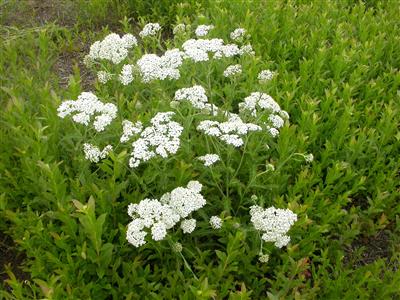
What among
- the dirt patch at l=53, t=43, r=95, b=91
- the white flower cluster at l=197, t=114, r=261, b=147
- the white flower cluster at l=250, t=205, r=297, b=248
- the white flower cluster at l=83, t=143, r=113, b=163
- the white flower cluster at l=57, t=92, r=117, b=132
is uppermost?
the white flower cluster at l=57, t=92, r=117, b=132

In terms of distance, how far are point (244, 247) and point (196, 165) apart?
65cm

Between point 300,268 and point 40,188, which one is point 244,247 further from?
point 40,188

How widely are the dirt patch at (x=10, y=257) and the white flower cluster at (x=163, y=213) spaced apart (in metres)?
1.16

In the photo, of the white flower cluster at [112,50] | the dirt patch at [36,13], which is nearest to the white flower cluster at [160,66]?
the white flower cluster at [112,50]

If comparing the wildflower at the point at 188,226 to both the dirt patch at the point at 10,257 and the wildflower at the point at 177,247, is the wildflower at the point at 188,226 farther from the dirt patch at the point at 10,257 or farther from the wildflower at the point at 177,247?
the dirt patch at the point at 10,257

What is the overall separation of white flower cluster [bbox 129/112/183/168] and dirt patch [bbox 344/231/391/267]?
5.36ft

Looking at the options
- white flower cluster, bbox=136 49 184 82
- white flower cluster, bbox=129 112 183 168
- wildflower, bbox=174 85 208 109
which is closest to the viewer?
white flower cluster, bbox=129 112 183 168

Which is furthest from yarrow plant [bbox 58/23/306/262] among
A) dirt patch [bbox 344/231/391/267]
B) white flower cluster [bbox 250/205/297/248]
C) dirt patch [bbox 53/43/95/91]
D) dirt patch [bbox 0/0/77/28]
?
dirt patch [bbox 0/0/77/28]

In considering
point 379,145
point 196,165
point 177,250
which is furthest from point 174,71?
point 379,145

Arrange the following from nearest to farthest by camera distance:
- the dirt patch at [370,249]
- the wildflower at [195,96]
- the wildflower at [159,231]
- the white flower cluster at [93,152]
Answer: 1. the wildflower at [159,231]
2. the white flower cluster at [93,152]
3. the wildflower at [195,96]
4. the dirt patch at [370,249]

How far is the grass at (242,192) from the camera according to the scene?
274 centimetres

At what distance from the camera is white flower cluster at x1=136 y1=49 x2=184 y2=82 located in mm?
3180

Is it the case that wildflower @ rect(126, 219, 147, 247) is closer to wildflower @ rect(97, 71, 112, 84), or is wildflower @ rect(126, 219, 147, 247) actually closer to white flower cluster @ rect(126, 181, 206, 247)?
white flower cluster @ rect(126, 181, 206, 247)

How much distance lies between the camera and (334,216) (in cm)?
306
